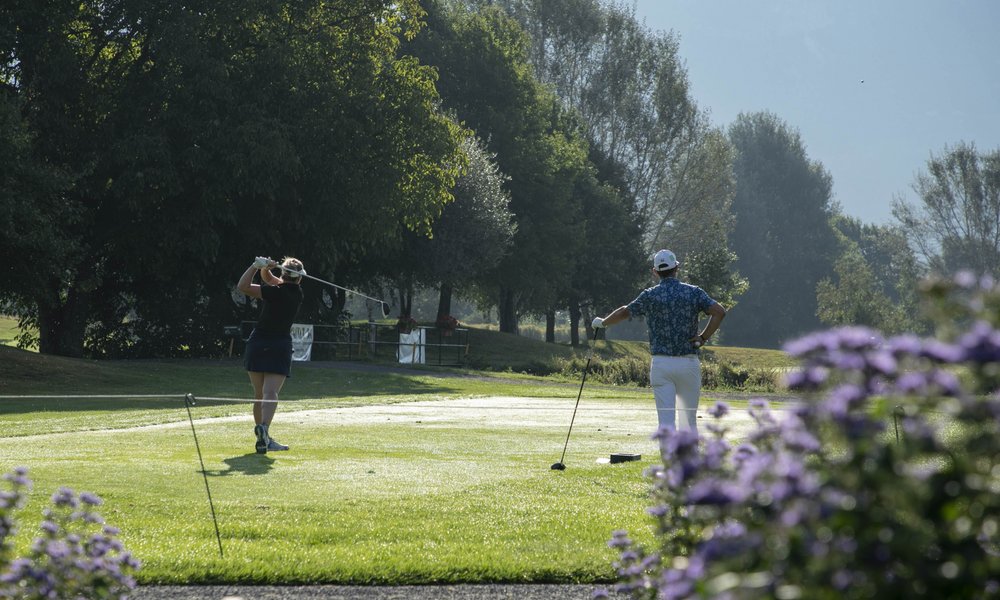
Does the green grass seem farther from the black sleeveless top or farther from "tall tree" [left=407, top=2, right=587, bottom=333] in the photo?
"tall tree" [left=407, top=2, right=587, bottom=333]

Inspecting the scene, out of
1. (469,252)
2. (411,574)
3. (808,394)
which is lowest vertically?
(411,574)

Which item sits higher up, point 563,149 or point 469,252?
point 563,149

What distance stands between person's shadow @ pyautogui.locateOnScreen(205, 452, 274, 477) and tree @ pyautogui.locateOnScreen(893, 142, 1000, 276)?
305 feet

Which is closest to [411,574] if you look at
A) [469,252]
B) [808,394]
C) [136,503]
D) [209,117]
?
[136,503]

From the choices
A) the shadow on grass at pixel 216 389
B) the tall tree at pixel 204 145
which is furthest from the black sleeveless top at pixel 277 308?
the tall tree at pixel 204 145

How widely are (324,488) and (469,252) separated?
43.1 m

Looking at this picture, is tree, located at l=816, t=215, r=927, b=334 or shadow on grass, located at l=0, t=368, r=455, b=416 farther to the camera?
tree, located at l=816, t=215, r=927, b=334

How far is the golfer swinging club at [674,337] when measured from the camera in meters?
12.6

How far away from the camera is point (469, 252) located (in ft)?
178

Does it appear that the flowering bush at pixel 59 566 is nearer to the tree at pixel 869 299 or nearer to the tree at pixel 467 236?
the tree at pixel 467 236

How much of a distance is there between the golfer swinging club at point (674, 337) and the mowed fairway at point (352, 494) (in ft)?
3.10

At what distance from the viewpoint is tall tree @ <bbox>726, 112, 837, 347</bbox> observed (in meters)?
121

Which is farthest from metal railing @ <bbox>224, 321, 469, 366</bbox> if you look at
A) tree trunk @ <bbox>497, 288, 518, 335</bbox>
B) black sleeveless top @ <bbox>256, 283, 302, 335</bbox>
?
black sleeveless top @ <bbox>256, 283, 302, 335</bbox>

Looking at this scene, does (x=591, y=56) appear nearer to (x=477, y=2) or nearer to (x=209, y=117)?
(x=477, y=2)
